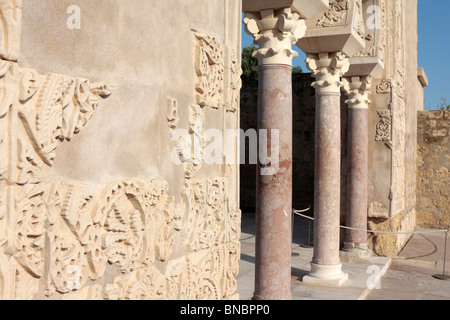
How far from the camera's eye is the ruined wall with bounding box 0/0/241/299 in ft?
5.37

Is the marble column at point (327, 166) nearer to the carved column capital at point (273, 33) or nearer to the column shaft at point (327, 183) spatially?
the column shaft at point (327, 183)

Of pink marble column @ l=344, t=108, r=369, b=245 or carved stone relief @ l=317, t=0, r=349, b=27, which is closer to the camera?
carved stone relief @ l=317, t=0, r=349, b=27

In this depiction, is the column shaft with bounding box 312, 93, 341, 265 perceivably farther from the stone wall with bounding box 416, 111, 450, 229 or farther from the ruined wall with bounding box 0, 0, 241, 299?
the stone wall with bounding box 416, 111, 450, 229

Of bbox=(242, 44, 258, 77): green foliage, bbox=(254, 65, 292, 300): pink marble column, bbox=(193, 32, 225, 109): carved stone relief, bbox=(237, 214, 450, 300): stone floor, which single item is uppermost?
bbox=(242, 44, 258, 77): green foliage

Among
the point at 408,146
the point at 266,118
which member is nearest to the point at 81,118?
the point at 266,118

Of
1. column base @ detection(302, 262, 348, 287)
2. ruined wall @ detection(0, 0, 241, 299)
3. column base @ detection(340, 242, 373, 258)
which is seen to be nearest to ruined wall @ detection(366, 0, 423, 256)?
column base @ detection(340, 242, 373, 258)

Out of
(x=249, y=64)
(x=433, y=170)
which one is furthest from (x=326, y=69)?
(x=249, y=64)

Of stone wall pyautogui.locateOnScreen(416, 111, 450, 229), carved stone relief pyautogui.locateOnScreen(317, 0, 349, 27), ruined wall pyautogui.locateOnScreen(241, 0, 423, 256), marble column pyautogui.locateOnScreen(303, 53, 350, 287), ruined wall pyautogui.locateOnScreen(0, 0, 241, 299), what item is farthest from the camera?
stone wall pyautogui.locateOnScreen(416, 111, 450, 229)

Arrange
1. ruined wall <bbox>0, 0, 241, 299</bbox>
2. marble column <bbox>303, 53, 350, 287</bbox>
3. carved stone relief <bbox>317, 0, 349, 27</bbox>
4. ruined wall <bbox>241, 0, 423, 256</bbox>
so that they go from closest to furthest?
ruined wall <bbox>0, 0, 241, 299</bbox>, carved stone relief <bbox>317, 0, 349, 27</bbox>, marble column <bbox>303, 53, 350, 287</bbox>, ruined wall <bbox>241, 0, 423, 256</bbox>

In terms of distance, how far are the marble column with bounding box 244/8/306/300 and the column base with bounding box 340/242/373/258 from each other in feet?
11.8

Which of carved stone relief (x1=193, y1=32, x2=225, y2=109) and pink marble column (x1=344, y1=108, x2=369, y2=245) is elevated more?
carved stone relief (x1=193, y1=32, x2=225, y2=109)

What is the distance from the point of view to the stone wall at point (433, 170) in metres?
10.9

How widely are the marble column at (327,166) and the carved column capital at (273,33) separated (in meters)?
1.86
